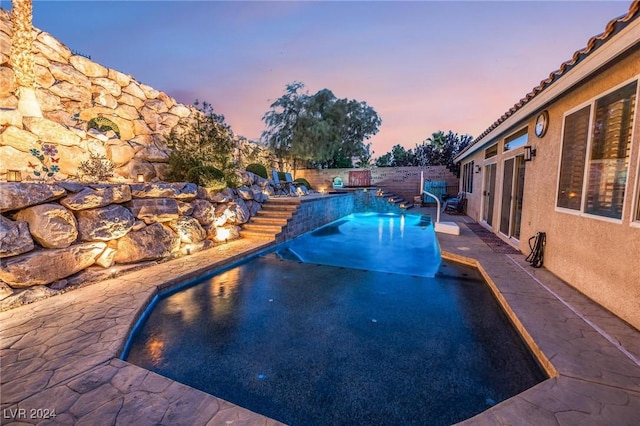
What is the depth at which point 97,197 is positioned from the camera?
420 centimetres

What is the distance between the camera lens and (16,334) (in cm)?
258

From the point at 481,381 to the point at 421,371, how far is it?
47 centimetres

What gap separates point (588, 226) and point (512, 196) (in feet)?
10.1

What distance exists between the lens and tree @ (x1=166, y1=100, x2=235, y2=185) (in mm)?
6676

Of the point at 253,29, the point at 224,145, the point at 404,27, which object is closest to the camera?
the point at 224,145

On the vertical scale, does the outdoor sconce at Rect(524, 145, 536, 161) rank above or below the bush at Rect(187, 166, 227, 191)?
above

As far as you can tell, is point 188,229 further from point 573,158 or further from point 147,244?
point 573,158

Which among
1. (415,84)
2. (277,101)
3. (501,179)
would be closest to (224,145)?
(501,179)

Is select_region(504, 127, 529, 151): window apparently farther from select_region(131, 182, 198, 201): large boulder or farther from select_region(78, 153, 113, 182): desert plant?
select_region(78, 153, 113, 182): desert plant

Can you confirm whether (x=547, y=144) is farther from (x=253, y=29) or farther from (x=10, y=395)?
(x=253, y=29)

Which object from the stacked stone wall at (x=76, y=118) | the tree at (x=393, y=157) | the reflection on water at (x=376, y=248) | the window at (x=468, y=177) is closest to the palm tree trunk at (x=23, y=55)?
the stacked stone wall at (x=76, y=118)

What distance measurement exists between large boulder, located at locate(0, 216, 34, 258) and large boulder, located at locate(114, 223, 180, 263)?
3.86 feet

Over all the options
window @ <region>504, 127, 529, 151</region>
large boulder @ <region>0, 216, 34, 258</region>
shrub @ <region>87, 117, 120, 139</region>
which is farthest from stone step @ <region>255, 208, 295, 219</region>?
shrub @ <region>87, 117, 120, 139</region>

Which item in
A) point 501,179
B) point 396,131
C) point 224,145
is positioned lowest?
point 501,179
